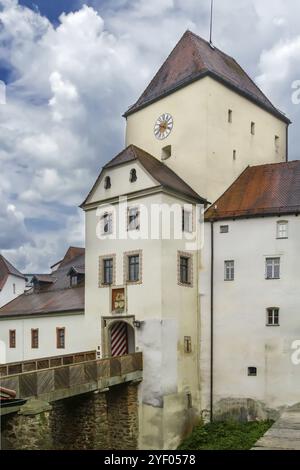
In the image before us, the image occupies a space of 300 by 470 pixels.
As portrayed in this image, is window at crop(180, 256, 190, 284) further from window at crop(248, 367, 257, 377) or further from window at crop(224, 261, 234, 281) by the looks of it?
window at crop(248, 367, 257, 377)

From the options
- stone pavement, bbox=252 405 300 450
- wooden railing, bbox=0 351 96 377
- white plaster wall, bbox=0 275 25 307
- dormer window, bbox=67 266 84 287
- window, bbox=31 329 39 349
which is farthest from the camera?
white plaster wall, bbox=0 275 25 307

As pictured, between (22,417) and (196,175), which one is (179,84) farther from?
(22,417)

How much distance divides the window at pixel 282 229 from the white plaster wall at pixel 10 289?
91.3 ft

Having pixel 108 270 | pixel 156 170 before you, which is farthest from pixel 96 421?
pixel 156 170

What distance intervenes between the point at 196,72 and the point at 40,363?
15.4 metres

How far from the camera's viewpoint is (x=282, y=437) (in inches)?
413

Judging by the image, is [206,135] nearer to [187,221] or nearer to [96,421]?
[187,221]

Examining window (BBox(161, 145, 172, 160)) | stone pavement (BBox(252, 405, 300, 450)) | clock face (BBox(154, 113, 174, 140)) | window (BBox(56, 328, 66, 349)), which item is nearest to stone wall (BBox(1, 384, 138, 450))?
window (BBox(56, 328, 66, 349))

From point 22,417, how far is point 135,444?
7.84 m

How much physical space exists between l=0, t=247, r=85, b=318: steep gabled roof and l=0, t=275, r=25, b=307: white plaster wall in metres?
10.6

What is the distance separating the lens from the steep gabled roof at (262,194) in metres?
23.6

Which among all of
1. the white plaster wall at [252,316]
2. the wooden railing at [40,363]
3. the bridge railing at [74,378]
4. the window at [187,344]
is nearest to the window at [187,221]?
the white plaster wall at [252,316]

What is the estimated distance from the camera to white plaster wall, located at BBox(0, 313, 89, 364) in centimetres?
2680

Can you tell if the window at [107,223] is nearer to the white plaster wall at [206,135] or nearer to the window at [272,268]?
the white plaster wall at [206,135]
